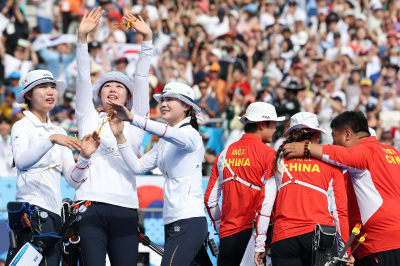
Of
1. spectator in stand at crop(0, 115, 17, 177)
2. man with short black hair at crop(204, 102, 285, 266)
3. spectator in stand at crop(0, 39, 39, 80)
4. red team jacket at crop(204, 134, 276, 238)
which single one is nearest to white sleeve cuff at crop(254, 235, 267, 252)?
man with short black hair at crop(204, 102, 285, 266)

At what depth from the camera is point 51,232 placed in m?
4.91

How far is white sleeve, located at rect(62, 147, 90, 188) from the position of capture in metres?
4.84

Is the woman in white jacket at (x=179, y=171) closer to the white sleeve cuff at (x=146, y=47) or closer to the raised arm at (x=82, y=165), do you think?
the raised arm at (x=82, y=165)

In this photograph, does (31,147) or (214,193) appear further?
(214,193)

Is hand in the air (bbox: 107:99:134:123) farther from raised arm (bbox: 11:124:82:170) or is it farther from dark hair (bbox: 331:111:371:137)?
dark hair (bbox: 331:111:371:137)

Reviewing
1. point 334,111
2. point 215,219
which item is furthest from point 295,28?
point 215,219

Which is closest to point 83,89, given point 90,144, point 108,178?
point 90,144

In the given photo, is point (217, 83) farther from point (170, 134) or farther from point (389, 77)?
point (170, 134)

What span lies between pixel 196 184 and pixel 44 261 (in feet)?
4.99

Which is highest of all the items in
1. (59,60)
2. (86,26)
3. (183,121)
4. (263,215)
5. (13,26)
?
(13,26)

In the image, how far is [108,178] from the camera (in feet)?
16.5

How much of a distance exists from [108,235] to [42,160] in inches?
36.5

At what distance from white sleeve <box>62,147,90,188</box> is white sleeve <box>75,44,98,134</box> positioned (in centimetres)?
34

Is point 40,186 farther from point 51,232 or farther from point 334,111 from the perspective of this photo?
point 334,111
